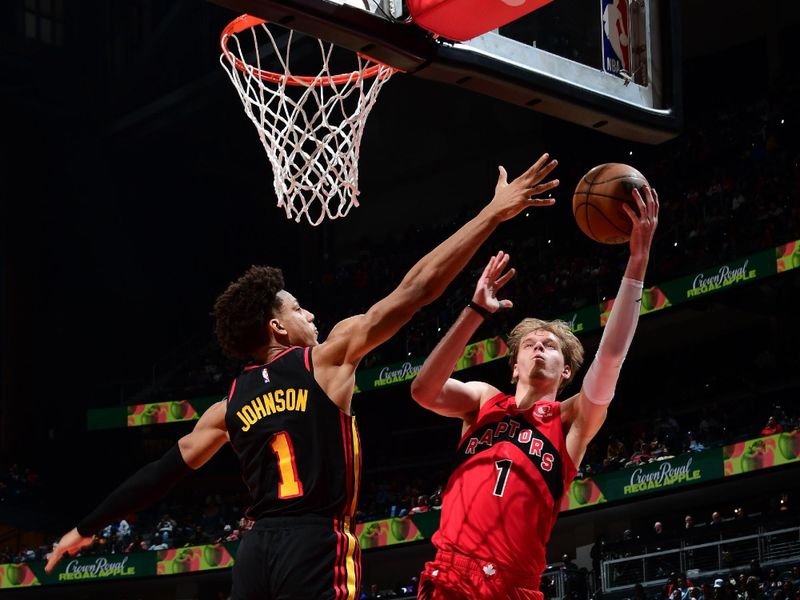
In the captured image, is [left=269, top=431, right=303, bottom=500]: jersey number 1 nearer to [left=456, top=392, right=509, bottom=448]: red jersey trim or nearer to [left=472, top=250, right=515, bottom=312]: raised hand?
[left=472, top=250, right=515, bottom=312]: raised hand

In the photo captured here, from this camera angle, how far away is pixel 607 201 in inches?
182

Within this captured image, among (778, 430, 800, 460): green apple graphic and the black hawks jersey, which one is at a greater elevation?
(778, 430, 800, 460): green apple graphic

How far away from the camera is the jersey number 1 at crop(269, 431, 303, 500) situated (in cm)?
357

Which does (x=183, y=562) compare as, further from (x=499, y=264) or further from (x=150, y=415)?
(x=499, y=264)

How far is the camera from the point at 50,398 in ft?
82.2

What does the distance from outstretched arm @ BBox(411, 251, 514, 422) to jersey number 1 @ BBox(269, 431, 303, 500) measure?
63cm

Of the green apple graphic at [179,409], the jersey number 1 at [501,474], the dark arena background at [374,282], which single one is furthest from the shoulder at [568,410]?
the green apple graphic at [179,409]

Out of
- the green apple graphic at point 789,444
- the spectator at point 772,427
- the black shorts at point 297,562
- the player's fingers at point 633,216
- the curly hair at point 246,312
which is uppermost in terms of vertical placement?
the spectator at point 772,427

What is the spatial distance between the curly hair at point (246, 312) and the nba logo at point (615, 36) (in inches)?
86.7

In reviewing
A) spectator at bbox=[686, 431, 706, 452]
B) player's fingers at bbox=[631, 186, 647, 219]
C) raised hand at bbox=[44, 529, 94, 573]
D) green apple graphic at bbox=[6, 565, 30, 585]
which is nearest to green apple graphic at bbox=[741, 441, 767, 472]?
spectator at bbox=[686, 431, 706, 452]

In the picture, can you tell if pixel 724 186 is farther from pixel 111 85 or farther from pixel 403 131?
pixel 111 85

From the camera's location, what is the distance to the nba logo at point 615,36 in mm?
5344

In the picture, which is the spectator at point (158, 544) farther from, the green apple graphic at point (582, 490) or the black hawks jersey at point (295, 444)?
the black hawks jersey at point (295, 444)

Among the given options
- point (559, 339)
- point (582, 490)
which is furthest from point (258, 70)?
point (582, 490)
